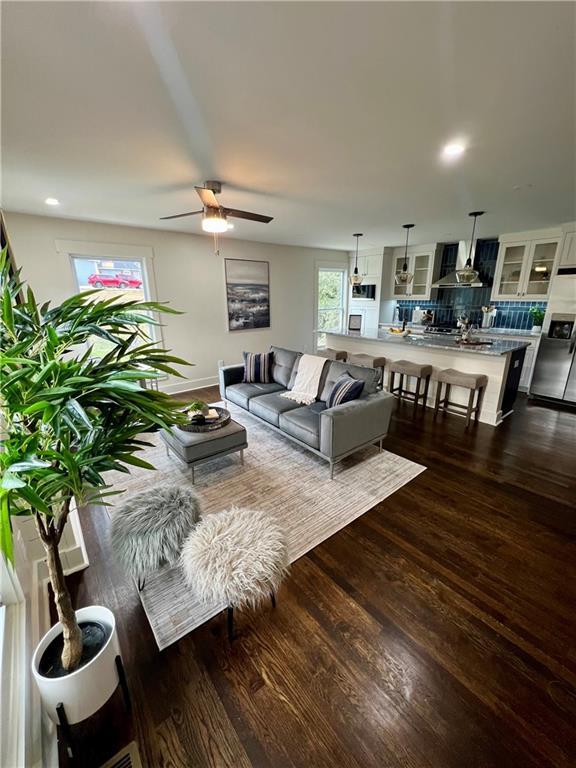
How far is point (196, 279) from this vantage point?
5.38m

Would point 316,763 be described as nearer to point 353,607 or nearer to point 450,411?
point 353,607

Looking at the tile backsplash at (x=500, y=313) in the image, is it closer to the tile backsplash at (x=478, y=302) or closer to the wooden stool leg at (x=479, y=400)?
the tile backsplash at (x=478, y=302)

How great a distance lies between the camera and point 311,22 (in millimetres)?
1192

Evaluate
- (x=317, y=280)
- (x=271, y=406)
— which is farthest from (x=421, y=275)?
(x=271, y=406)

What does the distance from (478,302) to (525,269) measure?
4.04 feet

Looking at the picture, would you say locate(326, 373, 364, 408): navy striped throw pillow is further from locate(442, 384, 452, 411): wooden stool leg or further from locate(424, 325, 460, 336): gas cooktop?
locate(424, 325, 460, 336): gas cooktop

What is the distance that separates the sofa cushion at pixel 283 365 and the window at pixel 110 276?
2.03 meters

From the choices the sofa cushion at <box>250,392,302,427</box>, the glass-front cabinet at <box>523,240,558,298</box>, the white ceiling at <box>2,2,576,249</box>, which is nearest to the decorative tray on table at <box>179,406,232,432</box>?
the sofa cushion at <box>250,392,302,427</box>

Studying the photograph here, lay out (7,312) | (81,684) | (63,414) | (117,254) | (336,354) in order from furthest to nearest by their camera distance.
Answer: (336,354) → (117,254) → (81,684) → (7,312) → (63,414)

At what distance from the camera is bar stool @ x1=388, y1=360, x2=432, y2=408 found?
14.5 feet

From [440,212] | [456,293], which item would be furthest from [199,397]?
[456,293]

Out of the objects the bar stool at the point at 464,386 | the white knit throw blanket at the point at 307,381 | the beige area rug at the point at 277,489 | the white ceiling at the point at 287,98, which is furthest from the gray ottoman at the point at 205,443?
the bar stool at the point at 464,386

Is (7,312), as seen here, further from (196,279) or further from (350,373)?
(196,279)

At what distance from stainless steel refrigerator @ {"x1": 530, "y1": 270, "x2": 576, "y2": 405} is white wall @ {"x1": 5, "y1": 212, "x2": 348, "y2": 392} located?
448cm
